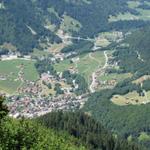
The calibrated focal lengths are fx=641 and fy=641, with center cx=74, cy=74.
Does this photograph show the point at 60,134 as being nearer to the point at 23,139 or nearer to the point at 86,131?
the point at 86,131

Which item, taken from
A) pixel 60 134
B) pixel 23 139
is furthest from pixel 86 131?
pixel 23 139

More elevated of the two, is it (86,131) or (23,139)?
(23,139)

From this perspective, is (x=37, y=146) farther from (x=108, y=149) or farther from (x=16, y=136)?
(x=108, y=149)

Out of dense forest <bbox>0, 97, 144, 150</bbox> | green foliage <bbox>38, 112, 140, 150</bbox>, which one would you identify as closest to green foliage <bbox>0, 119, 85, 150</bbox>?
dense forest <bbox>0, 97, 144, 150</bbox>

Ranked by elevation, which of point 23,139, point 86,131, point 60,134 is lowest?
point 86,131

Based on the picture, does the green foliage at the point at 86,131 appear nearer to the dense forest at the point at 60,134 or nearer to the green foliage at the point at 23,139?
the dense forest at the point at 60,134

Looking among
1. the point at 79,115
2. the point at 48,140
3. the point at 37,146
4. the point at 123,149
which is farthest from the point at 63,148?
the point at 79,115

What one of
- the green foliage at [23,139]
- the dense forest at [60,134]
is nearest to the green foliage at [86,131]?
the dense forest at [60,134]

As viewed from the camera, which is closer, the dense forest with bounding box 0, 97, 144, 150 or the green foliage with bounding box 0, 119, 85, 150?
the green foliage with bounding box 0, 119, 85, 150

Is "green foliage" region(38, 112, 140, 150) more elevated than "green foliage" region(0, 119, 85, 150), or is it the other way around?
"green foliage" region(0, 119, 85, 150)

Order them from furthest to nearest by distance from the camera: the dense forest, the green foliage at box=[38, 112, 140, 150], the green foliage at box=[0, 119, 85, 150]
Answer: the green foliage at box=[38, 112, 140, 150]
the dense forest
the green foliage at box=[0, 119, 85, 150]

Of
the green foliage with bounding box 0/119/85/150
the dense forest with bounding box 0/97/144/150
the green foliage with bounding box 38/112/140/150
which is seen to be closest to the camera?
the green foliage with bounding box 0/119/85/150

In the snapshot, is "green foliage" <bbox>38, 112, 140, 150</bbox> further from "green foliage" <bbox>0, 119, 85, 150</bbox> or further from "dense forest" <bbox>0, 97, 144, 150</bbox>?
"green foliage" <bbox>0, 119, 85, 150</bbox>
